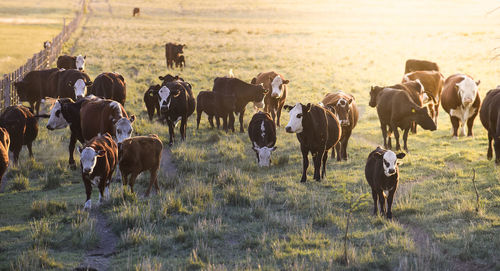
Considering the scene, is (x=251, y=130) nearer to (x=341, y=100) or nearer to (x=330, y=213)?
(x=341, y=100)

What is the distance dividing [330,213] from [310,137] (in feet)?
8.99

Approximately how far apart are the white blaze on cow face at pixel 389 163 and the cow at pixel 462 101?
800cm

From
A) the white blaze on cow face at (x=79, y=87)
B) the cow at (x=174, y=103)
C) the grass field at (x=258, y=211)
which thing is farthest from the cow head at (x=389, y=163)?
the white blaze on cow face at (x=79, y=87)

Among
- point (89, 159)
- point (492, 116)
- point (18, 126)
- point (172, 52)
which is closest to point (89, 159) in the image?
point (89, 159)

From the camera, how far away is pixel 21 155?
1273cm

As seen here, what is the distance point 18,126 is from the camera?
11.5 m

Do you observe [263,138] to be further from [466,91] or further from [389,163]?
[466,91]

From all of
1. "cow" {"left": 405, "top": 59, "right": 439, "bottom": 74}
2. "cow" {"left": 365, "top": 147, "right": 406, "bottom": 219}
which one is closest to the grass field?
"cow" {"left": 365, "top": 147, "right": 406, "bottom": 219}

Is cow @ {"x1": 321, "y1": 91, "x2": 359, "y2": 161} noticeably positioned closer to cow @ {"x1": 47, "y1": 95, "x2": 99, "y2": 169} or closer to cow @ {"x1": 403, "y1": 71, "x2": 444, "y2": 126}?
cow @ {"x1": 403, "y1": 71, "x2": 444, "y2": 126}

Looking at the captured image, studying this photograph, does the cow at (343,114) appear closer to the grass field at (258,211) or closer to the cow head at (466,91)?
the grass field at (258,211)

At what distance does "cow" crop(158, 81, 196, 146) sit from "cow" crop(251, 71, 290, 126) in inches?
108

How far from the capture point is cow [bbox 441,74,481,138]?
15.6 metres

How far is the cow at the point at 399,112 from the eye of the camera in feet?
44.0

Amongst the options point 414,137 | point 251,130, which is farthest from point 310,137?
point 414,137
